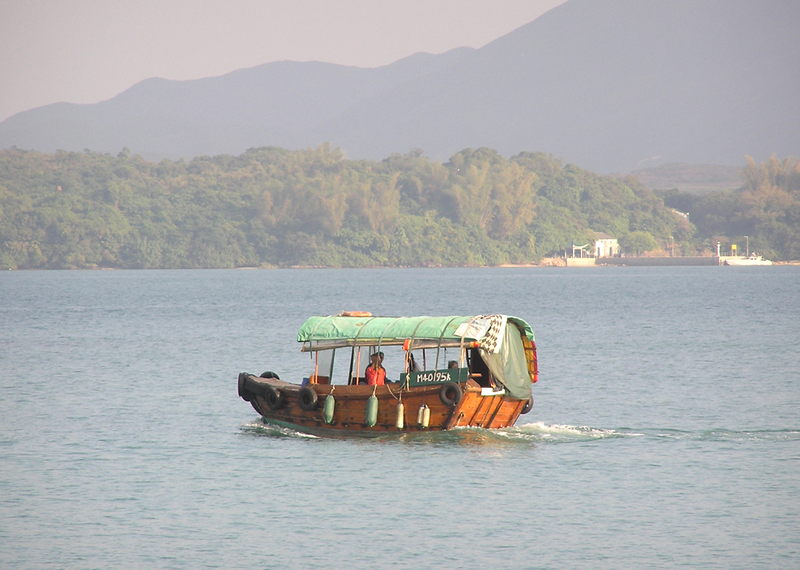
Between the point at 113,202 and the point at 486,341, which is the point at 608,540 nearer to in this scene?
the point at 486,341

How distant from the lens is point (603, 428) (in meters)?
26.9

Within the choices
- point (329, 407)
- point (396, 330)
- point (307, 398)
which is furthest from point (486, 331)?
point (307, 398)

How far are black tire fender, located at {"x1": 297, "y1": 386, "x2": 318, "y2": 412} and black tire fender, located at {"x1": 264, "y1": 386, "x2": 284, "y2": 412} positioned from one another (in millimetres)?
857

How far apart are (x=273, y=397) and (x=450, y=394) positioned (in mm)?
4632

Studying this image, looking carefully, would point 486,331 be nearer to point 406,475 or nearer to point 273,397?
point 406,475

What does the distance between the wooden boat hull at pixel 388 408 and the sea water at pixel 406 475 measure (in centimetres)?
37

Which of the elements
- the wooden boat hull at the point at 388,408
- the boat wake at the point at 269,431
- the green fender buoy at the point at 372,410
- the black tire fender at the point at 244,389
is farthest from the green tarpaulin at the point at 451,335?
the boat wake at the point at 269,431

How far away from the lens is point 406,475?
21.5 metres

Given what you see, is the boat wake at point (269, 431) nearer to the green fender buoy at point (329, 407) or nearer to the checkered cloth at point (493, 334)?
the green fender buoy at point (329, 407)

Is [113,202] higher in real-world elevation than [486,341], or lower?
higher

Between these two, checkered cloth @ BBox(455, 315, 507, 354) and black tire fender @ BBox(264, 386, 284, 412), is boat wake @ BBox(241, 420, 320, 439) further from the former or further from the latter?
checkered cloth @ BBox(455, 315, 507, 354)

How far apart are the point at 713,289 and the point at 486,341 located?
95.3 m

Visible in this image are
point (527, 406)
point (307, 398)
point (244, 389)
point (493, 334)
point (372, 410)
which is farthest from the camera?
point (244, 389)

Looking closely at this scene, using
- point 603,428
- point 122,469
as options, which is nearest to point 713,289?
point 603,428
